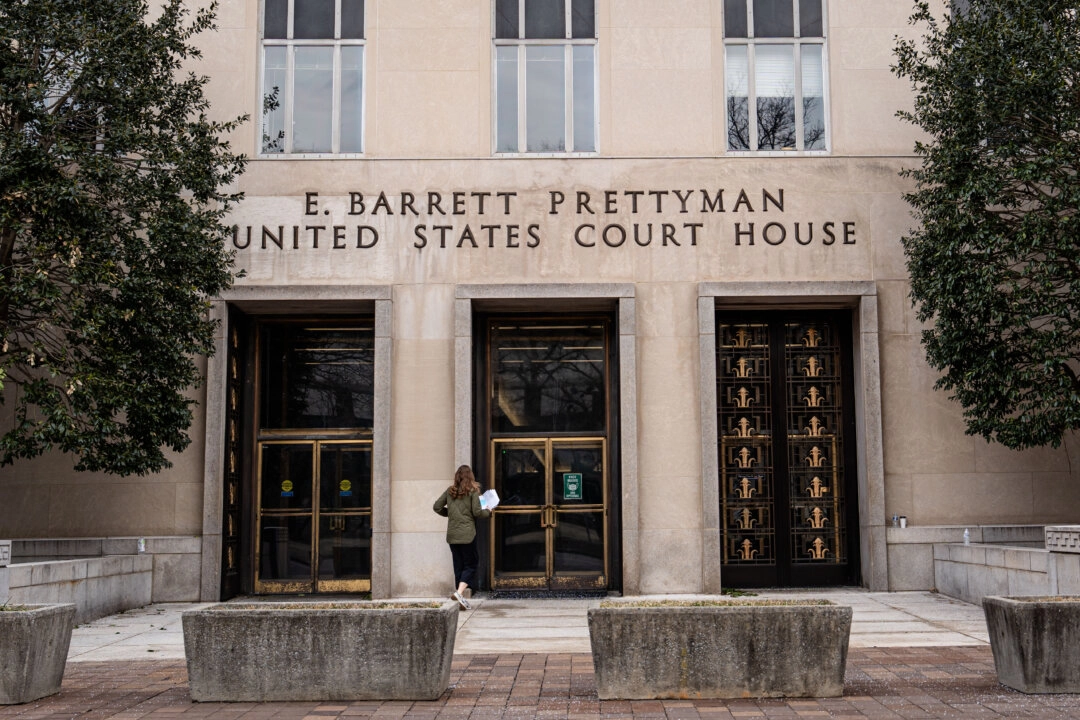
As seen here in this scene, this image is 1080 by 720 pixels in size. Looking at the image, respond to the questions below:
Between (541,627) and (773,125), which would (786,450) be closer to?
(773,125)

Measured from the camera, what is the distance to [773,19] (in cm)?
1742

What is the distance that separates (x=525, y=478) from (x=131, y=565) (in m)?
5.81

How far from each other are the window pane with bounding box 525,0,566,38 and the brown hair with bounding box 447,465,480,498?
276 inches

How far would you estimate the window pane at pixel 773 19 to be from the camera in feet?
57.1

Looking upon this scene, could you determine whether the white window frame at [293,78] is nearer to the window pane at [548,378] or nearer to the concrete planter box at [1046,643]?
the window pane at [548,378]

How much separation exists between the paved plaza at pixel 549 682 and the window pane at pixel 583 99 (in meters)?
7.34

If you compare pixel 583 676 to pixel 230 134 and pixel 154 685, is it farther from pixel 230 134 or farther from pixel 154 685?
pixel 230 134

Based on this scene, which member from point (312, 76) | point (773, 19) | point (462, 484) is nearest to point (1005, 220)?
point (773, 19)

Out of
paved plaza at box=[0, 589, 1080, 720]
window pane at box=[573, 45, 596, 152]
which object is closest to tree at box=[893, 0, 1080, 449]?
paved plaza at box=[0, 589, 1080, 720]

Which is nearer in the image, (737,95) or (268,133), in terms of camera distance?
(268,133)

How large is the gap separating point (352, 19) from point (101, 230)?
19.6 ft

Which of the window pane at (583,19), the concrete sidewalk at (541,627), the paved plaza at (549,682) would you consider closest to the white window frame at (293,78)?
the window pane at (583,19)

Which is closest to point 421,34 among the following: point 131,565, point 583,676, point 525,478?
point 525,478

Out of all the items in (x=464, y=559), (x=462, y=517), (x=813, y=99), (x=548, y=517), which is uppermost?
(x=813, y=99)
